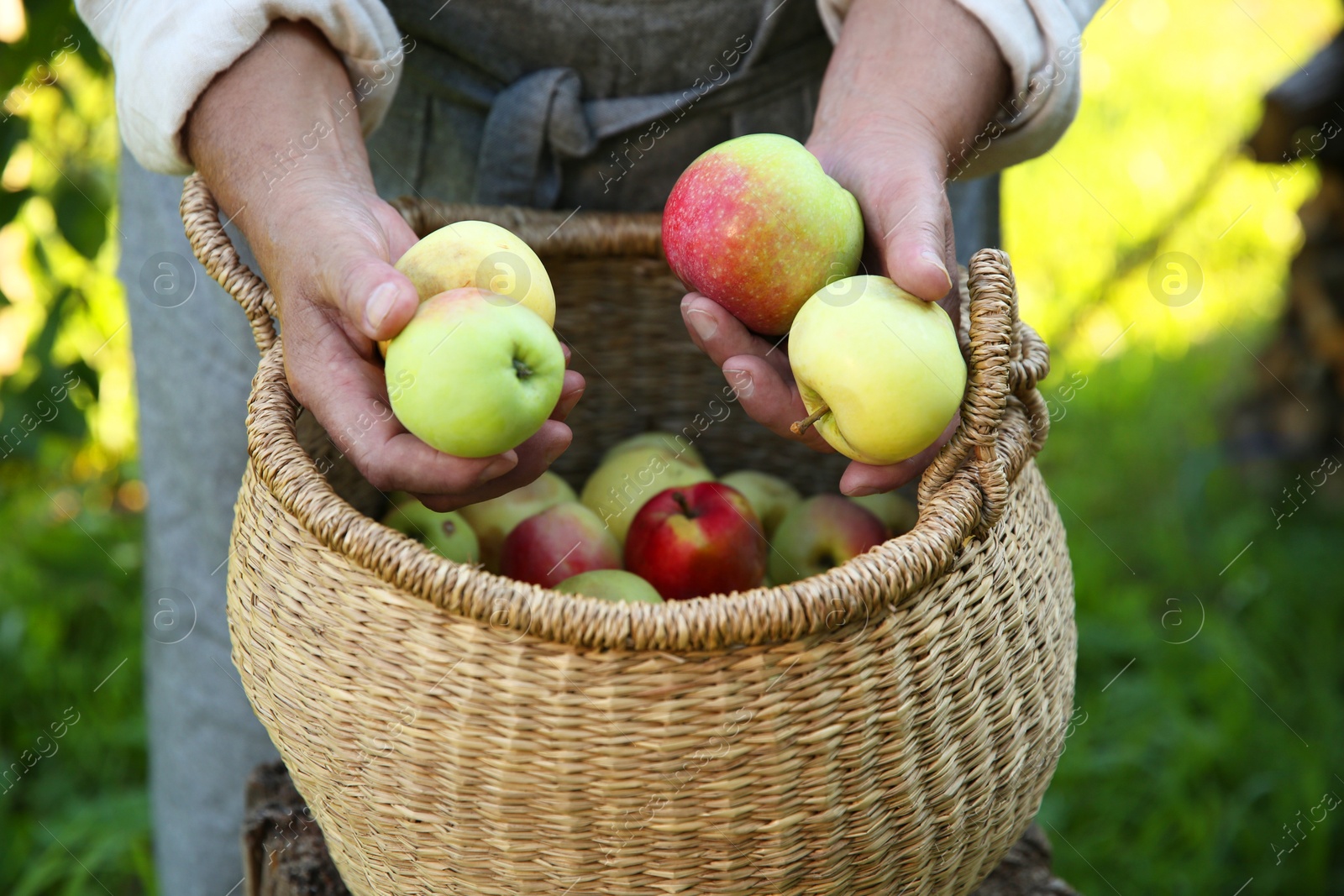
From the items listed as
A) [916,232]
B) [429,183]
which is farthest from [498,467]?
[429,183]

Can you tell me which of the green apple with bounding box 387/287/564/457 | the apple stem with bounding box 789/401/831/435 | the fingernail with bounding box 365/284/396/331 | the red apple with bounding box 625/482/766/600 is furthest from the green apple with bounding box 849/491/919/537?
the fingernail with bounding box 365/284/396/331

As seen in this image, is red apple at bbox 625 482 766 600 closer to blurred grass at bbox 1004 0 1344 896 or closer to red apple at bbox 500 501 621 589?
red apple at bbox 500 501 621 589

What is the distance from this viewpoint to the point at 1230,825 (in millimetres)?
1600

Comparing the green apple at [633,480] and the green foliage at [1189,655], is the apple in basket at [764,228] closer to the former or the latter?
the green apple at [633,480]

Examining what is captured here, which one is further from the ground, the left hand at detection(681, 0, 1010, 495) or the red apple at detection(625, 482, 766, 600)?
the left hand at detection(681, 0, 1010, 495)

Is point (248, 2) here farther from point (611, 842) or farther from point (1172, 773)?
point (1172, 773)

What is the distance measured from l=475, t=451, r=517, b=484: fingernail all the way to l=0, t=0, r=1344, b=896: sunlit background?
2.94ft

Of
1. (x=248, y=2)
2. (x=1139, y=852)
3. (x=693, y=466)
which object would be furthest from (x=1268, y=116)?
(x=248, y=2)

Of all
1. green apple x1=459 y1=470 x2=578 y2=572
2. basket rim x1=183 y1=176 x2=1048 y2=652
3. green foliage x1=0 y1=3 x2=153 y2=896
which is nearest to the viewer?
basket rim x1=183 y1=176 x2=1048 y2=652

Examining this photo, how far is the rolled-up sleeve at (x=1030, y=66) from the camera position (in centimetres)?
103

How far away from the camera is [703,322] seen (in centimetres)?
100

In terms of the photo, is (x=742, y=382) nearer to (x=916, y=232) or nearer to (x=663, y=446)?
(x=916, y=232)

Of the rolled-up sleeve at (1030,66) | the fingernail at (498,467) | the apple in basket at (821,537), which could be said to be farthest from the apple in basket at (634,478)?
the rolled-up sleeve at (1030,66)

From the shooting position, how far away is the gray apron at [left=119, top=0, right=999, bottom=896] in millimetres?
1207
